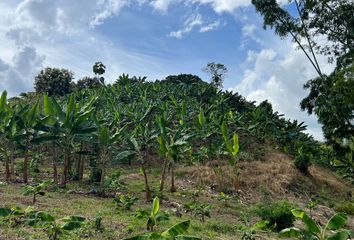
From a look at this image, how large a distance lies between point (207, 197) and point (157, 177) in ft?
17.7

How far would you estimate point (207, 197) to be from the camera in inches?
687

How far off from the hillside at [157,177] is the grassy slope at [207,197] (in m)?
0.04

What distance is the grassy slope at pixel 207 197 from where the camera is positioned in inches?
391

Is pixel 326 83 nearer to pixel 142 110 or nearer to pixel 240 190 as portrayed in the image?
pixel 240 190

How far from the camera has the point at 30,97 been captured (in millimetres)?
43312

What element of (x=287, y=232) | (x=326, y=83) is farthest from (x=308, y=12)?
(x=287, y=232)

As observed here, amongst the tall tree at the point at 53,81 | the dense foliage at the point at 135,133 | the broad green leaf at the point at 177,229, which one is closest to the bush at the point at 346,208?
the dense foliage at the point at 135,133

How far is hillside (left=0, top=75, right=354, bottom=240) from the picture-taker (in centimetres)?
1066

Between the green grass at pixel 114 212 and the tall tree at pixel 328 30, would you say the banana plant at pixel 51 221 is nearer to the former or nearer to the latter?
the green grass at pixel 114 212

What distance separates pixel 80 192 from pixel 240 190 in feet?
27.4

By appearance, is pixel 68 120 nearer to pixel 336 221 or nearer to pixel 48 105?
pixel 48 105

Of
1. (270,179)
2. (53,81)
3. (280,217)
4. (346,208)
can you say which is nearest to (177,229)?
(280,217)

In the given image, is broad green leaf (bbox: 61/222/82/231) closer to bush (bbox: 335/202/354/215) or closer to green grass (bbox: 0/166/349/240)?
green grass (bbox: 0/166/349/240)

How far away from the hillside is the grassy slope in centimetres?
4
